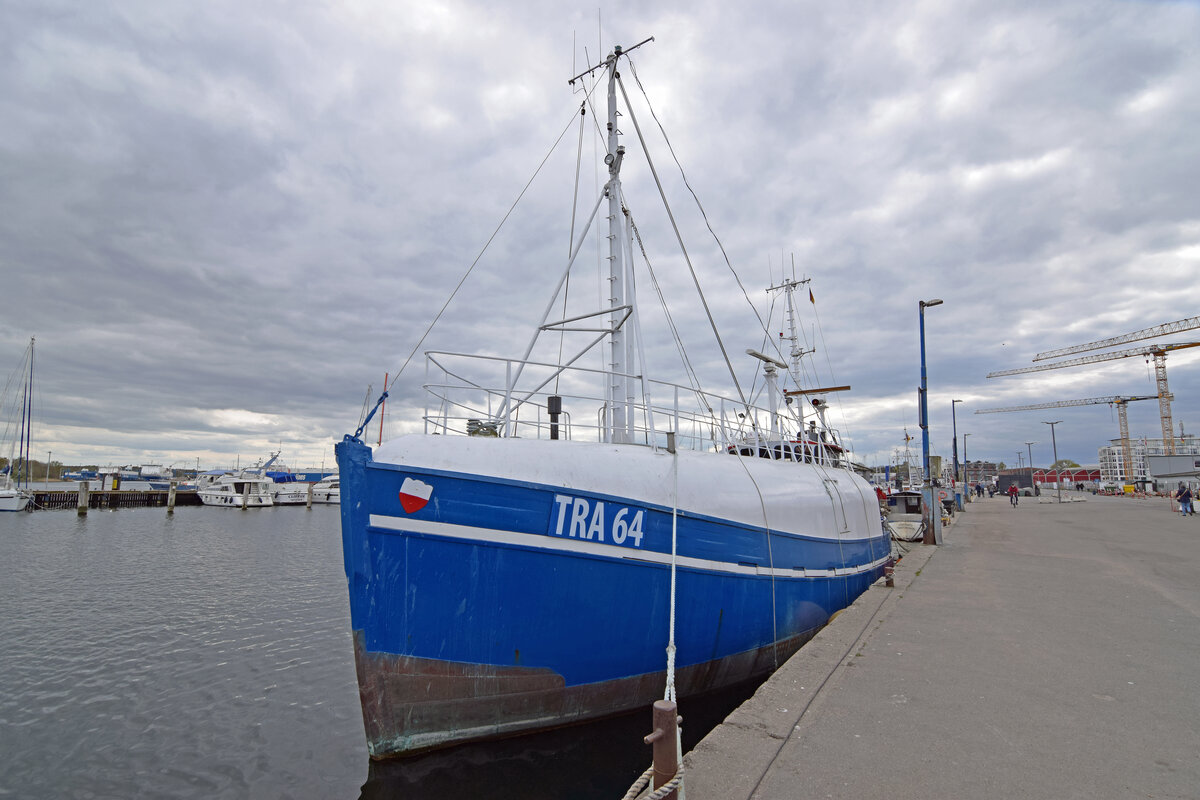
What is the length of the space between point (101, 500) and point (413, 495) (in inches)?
2602

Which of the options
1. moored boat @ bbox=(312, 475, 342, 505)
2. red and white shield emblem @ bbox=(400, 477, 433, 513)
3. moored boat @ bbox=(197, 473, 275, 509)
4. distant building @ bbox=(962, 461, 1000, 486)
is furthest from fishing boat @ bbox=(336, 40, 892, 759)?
distant building @ bbox=(962, 461, 1000, 486)

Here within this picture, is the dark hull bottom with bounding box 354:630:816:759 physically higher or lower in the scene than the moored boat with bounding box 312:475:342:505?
higher

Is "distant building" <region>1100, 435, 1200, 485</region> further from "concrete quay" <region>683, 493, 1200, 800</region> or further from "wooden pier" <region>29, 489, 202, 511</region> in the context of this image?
"wooden pier" <region>29, 489, 202, 511</region>

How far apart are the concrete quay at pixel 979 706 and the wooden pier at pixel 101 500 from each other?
65010 millimetres

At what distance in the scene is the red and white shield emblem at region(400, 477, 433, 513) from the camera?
540cm

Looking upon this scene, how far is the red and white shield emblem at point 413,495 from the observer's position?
5403 mm

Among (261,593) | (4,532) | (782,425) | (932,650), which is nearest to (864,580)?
(782,425)

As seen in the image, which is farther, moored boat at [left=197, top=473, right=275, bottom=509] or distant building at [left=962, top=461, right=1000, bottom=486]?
distant building at [left=962, top=461, right=1000, bottom=486]

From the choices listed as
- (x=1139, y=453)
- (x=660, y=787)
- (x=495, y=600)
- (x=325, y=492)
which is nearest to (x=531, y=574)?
(x=495, y=600)

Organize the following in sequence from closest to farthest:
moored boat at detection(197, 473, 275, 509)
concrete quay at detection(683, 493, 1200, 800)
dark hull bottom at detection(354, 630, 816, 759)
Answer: concrete quay at detection(683, 493, 1200, 800) → dark hull bottom at detection(354, 630, 816, 759) → moored boat at detection(197, 473, 275, 509)

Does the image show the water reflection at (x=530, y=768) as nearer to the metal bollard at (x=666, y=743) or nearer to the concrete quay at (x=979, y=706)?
the concrete quay at (x=979, y=706)

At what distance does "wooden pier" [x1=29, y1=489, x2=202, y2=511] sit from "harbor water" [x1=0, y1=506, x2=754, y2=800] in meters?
45.5

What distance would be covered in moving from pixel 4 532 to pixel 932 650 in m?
47.9

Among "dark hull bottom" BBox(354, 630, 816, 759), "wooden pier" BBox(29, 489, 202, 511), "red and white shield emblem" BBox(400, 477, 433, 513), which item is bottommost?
"wooden pier" BBox(29, 489, 202, 511)
